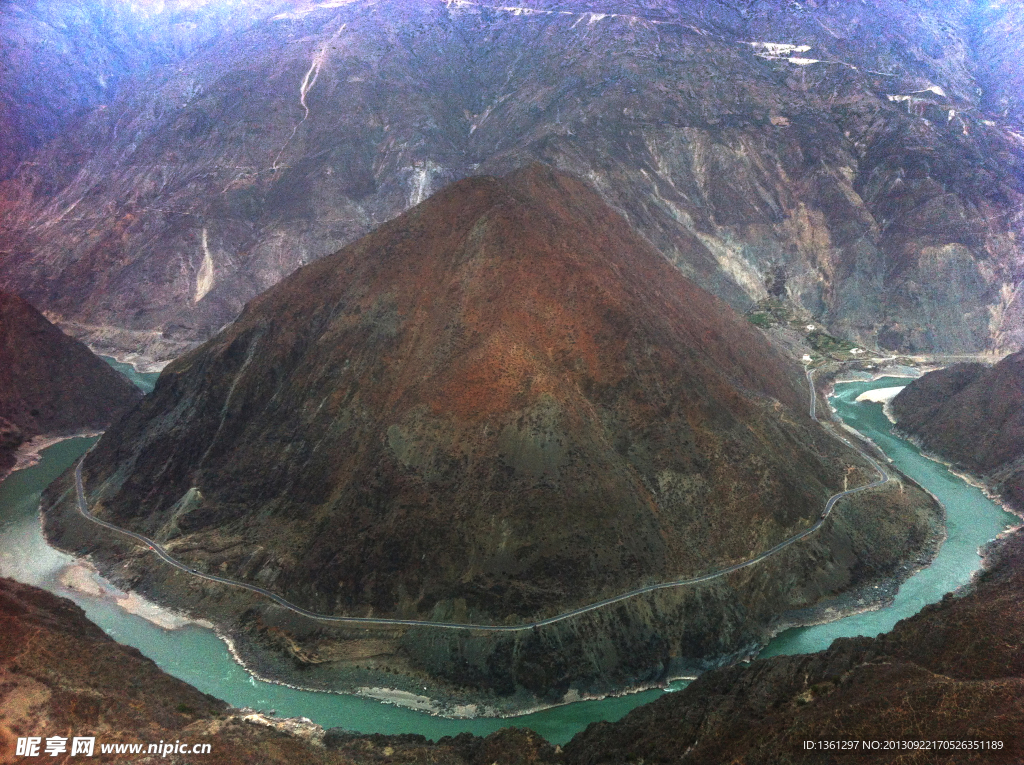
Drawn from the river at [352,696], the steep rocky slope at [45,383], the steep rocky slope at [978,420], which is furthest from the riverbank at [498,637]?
the steep rocky slope at [45,383]

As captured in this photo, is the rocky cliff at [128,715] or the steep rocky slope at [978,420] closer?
the rocky cliff at [128,715]

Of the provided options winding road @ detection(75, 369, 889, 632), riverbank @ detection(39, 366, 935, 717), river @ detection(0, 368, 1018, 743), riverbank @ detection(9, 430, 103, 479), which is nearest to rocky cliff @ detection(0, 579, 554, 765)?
river @ detection(0, 368, 1018, 743)

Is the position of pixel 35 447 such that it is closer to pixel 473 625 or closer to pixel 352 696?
pixel 352 696

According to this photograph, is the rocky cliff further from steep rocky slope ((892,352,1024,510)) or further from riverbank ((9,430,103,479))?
steep rocky slope ((892,352,1024,510))

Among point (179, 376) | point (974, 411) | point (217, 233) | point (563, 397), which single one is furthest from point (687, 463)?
point (217, 233)

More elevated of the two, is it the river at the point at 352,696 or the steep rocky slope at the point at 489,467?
the steep rocky slope at the point at 489,467

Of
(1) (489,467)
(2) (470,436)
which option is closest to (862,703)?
(1) (489,467)

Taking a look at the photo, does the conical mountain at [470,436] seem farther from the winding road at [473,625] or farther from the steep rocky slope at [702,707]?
the steep rocky slope at [702,707]
